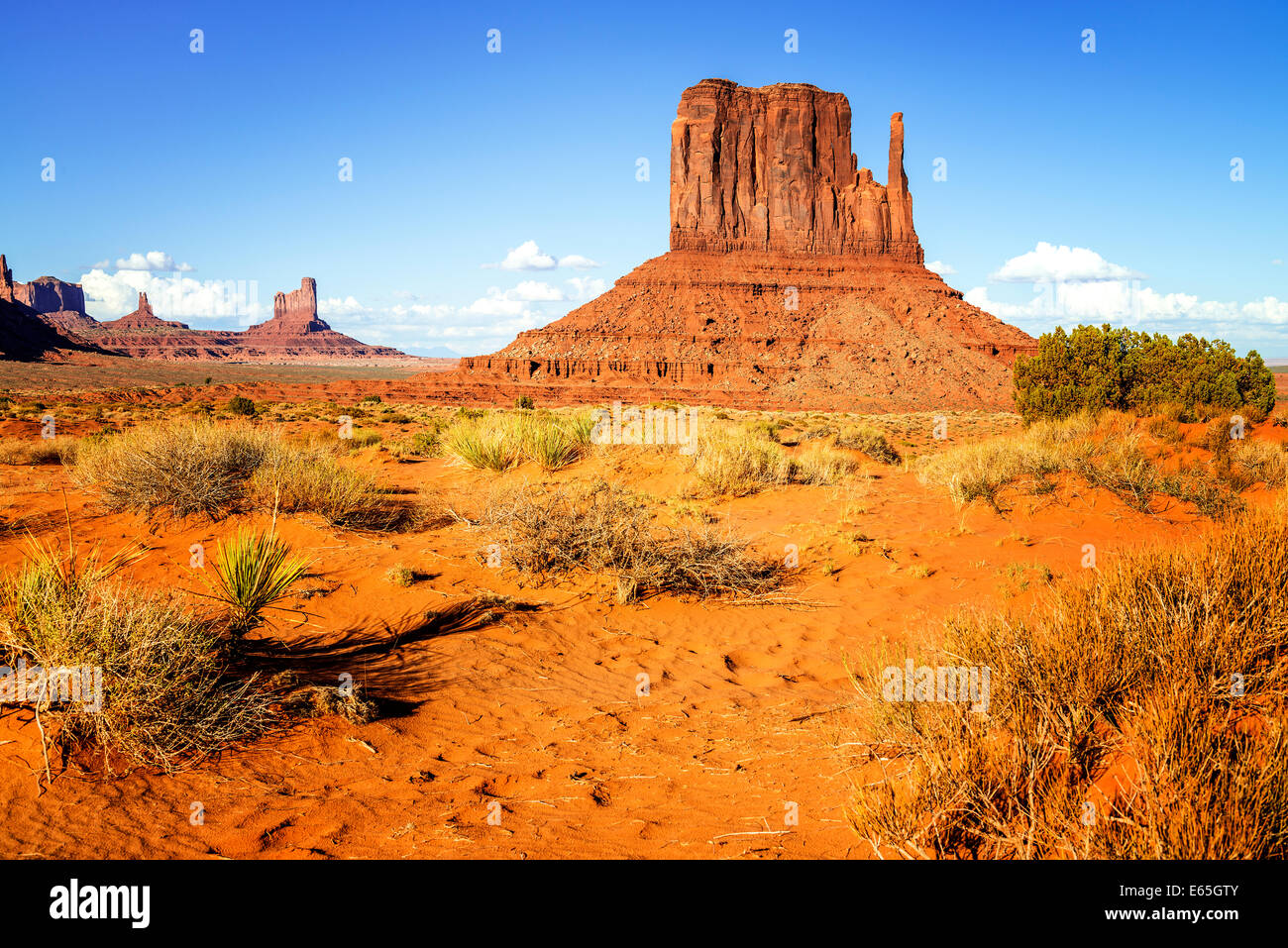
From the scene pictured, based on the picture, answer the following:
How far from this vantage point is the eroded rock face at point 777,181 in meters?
86.9

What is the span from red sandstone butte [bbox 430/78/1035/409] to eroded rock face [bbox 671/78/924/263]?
18 cm

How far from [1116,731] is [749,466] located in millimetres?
9537

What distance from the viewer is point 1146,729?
104 inches

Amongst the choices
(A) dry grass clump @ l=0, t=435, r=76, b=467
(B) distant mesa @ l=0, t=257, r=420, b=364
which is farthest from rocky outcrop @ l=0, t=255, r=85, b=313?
(A) dry grass clump @ l=0, t=435, r=76, b=467

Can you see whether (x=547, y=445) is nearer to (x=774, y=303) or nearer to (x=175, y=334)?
(x=774, y=303)

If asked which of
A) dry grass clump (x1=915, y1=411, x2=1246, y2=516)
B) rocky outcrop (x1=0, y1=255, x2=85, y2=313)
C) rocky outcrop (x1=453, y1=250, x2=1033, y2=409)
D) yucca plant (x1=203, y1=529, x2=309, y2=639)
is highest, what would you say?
rocky outcrop (x1=0, y1=255, x2=85, y2=313)

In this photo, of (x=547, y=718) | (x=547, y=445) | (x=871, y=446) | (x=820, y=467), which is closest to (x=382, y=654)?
(x=547, y=718)

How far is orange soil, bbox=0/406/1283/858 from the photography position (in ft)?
10.4

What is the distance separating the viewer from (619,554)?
7660 mm

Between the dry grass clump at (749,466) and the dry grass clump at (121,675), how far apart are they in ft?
28.2

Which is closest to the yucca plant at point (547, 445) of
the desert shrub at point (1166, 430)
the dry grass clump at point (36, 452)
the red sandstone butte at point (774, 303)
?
the dry grass clump at point (36, 452)

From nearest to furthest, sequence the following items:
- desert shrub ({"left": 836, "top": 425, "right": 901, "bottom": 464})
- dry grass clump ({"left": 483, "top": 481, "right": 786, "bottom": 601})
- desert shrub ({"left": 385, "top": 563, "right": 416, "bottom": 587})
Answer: desert shrub ({"left": 385, "top": 563, "right": 416, "bottom": 587}) → dry grass clump ({"left": 483, "top": 481, "right": 786, "bottom": 601}) → desert shrub ({"left": 836, "top": 425, "right": 901, "bottom": 464})

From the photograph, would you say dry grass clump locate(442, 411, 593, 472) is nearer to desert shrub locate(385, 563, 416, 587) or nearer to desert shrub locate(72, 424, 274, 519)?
desert shrub locate(72, 424, 274, 519)
